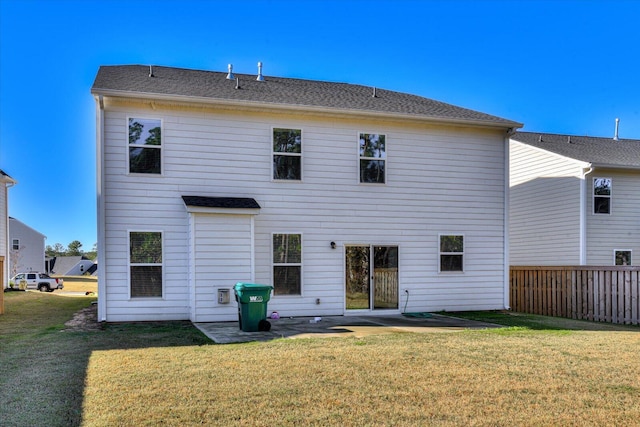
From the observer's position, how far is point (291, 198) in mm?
12227

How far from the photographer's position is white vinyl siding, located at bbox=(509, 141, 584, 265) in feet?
56.5

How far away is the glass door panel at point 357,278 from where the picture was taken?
12.6m

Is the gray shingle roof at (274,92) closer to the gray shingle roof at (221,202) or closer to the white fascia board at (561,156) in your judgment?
the gray shingle roof at (221,202)

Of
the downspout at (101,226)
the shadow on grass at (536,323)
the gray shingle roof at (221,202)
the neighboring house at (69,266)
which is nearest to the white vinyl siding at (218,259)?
the gray shingle roof at (221,202)

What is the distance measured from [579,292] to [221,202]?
9.88 meters

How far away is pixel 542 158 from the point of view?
60.7 ft

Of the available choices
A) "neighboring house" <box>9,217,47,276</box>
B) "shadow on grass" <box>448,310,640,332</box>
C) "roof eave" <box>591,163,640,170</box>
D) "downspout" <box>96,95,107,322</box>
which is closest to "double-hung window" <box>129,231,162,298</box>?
"downspout" <box>96,95,107,322</box>

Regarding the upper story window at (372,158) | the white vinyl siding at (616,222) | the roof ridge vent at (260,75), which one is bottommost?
the white vinyl siding at (616,222)

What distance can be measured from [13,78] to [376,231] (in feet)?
52.7

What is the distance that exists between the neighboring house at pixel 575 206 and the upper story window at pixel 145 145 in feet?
46.3

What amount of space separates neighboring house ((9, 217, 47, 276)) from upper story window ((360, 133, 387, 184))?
39.3 metres

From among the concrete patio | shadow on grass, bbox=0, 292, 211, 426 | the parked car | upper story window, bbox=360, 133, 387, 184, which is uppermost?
upper story window, bbox=360, 133, 387, 184

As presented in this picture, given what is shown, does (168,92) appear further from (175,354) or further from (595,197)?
(595,197)

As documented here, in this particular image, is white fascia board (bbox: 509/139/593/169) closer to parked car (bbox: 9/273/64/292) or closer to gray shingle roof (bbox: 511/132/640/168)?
gray shingle roof (bbox: 511/132/640/168)
